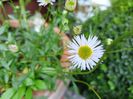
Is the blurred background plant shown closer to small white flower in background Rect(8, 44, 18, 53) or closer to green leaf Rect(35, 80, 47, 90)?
green leaf Rect(35, 80, 47, 90)

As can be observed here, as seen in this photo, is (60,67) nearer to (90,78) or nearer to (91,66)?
(91,66)

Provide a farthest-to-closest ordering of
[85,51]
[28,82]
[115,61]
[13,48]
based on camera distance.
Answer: [115,61] < [28,82] < [13,48] < [85,51]

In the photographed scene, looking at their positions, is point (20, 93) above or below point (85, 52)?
below

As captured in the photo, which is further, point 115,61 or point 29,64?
point 115,61

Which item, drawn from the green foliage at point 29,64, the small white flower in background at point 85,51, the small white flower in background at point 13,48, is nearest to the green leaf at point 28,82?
the green foliage at point 29,64

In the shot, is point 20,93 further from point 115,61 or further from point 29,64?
point 115,61

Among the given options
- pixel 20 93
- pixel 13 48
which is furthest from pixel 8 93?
pixel 13 48

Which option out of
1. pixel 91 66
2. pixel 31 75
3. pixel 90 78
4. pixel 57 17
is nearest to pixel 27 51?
pixel 31 75

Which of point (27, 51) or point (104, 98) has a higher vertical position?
point (27, 51)
